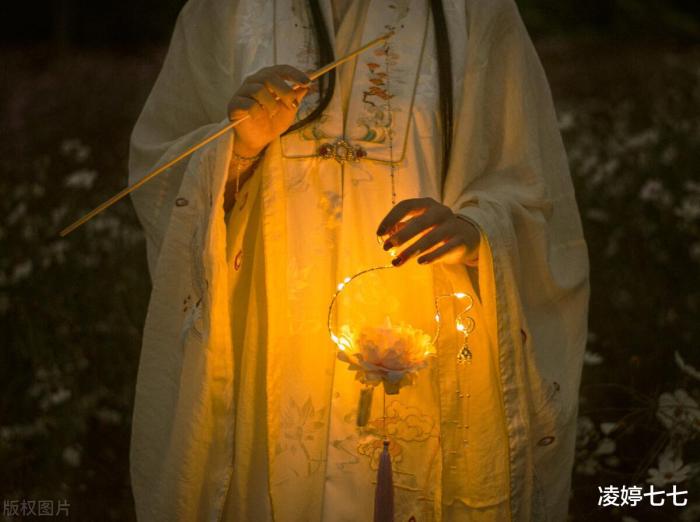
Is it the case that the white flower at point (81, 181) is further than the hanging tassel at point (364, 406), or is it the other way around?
the white flower at point (81, 181)

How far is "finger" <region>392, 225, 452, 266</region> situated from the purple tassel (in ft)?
0.96

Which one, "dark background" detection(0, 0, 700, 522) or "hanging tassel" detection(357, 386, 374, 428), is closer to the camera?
"hanging tassel" detection(357, 386, 374, 428)

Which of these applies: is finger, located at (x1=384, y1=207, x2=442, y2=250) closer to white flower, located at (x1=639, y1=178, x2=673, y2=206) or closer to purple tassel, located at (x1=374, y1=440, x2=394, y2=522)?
purple tassel, located at (x1=374, y1=440, x2=394, y2=522)

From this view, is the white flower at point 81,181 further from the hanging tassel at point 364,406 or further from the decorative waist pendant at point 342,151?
the hanging tassel at point 364,406

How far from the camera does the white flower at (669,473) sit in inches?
95.0

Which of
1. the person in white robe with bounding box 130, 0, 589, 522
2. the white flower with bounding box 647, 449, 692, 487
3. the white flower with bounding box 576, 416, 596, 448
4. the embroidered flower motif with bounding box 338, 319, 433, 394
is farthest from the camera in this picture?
the white flower with bounding box 576, 416, 596, 448

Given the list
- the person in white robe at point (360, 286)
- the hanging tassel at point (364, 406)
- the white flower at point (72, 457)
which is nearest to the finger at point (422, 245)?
the person in white robe at point (360, 286)

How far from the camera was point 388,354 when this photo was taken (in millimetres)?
1474

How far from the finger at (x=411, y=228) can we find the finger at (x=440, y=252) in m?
0.04

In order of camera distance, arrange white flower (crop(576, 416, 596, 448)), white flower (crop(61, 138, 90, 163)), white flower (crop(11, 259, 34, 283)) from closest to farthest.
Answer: white flower (crop(576, 416, 596, 448)) < white flower (crop(11, 259, 34, 283)) < white flower (crop(61, 138, 90, 163))

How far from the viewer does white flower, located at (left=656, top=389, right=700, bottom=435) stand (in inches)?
98.7

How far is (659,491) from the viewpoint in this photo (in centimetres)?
249

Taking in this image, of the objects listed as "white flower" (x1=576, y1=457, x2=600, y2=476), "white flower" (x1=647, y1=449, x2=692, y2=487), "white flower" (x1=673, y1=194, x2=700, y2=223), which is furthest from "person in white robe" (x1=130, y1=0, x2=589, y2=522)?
→ "white flower" (x1=673, y1=194, x2=700, y2=223)

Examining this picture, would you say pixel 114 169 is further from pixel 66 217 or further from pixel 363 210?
pixel 363 210
